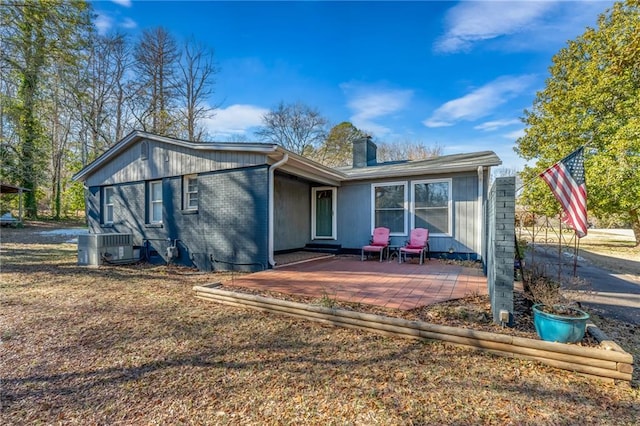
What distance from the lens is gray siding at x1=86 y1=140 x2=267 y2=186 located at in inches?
285

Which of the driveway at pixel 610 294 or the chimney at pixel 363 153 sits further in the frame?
the chimney at pixel 363 153

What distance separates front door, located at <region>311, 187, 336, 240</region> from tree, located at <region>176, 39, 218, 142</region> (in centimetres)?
1434

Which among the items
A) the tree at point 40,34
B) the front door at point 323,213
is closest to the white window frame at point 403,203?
the front door at point 323,213

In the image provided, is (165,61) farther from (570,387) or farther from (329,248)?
(570,387)

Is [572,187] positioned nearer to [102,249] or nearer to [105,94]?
[102,249]

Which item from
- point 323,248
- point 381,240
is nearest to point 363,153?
point 323,248

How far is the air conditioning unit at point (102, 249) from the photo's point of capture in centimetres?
804

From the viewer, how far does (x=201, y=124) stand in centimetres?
2128

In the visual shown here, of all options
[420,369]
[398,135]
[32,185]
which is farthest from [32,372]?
[398,135]

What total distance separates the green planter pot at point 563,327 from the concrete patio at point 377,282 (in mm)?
1411

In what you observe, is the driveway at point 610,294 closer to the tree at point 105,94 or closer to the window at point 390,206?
the window at point 390,206

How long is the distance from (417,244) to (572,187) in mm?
4546

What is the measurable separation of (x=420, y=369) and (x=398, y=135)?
88.3 feet

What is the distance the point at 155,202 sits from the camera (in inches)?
355
